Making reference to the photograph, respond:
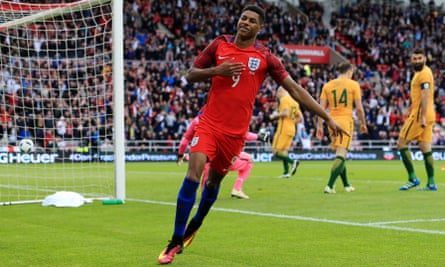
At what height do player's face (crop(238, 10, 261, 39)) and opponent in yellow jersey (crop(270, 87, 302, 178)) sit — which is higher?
player's face (crop(238, 10, 261, 39))

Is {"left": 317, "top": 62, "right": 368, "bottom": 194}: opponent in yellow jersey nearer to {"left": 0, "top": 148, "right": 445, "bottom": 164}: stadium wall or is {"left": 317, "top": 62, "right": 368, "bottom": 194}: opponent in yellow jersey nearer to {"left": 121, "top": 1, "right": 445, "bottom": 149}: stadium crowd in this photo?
{"left": 0, "top": 148, "right": 445, "bottom": 164}: stadium wall

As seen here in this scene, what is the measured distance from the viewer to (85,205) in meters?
11.4

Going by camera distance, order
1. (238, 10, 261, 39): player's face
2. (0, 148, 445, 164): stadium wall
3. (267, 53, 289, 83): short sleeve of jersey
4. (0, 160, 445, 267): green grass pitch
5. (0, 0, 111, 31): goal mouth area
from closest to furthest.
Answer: (0, 160, 445, 267): green grass pitch
(238, 10, 261, 39): player's face
(267, 53, 289, 83): short sleeve of jersey
(0, 0, 111, 31): goal mouth area
(0, 148, 445, 164): stadium wall

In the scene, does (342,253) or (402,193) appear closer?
(342,253)

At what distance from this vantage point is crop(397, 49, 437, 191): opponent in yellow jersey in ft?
43.7

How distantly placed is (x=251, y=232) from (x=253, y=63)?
2.29 meters

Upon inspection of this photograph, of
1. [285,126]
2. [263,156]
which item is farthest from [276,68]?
[263,156]

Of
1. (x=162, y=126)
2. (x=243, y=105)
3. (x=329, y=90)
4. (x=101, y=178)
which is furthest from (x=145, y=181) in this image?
(x=162, y=126)

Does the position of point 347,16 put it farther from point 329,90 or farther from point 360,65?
point 329,90

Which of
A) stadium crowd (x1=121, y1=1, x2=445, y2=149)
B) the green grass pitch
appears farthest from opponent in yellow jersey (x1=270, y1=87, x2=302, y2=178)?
stadium crowd (x1=121, y1=1, x2=445, y2=149)

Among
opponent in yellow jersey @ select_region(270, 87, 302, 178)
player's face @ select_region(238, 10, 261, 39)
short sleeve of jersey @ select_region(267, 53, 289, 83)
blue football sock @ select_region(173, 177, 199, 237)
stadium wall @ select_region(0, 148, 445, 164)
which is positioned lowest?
stadium wall @ select_region(0, 148, 445, 164)

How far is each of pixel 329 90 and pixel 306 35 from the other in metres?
32.4

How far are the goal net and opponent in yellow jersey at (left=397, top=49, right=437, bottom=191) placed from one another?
5.51m

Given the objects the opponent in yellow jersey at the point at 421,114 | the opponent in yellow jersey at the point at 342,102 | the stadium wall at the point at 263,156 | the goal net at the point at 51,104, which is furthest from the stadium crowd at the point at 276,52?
the opponent in yellow jersey at the point at 421,114
